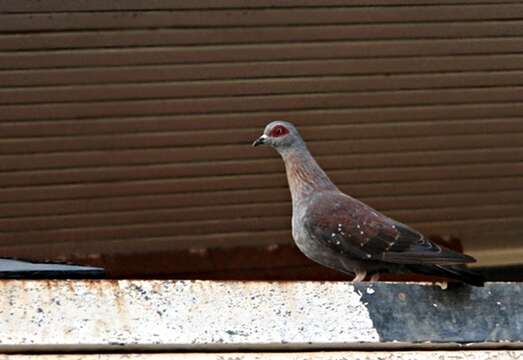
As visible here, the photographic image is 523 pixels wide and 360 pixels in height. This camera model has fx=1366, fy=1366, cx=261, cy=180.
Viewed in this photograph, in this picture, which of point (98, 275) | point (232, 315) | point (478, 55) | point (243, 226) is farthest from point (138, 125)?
point (232, 315)

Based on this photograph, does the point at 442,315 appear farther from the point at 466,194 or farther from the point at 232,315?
the point at 466,194

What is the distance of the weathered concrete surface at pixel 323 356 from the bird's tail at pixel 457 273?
1.11 ft

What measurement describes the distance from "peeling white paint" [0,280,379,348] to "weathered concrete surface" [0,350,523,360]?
0.10 feet

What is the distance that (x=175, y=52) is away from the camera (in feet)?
27.3

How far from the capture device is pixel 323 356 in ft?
10.5

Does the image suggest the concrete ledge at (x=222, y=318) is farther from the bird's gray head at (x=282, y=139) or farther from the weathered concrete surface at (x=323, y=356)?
the bird's gray head at (x=282, y=139)

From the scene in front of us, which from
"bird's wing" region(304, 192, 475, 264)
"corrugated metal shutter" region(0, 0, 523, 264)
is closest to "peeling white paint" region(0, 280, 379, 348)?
"bird's wing" region(304, 192, 475, 264)

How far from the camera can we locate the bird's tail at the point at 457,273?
3661mm

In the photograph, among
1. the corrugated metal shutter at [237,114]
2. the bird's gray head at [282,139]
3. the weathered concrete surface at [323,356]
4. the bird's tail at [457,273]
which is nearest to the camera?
the weathered concrete surface at [323,356]

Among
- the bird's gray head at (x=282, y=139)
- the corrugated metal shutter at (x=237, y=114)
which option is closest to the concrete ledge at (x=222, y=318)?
the bird's gray head at (x=282, y=139)

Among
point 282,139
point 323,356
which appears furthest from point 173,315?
point 282,139

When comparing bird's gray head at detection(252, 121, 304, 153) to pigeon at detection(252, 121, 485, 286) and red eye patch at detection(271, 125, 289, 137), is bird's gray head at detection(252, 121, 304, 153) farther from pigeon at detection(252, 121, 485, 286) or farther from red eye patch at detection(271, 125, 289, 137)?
pigeon at detection(252, 121, 485, 286)

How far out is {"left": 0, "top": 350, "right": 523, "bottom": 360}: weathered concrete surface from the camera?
10.1ft

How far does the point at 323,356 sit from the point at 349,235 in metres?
2.61
